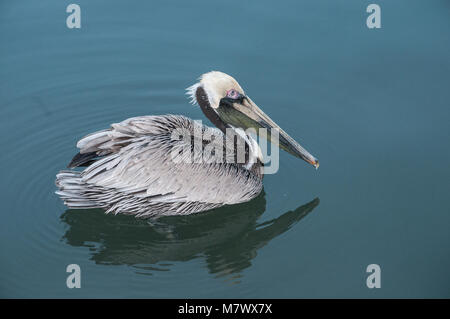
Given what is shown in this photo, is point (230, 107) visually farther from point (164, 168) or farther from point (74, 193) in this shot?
point (74, 193)

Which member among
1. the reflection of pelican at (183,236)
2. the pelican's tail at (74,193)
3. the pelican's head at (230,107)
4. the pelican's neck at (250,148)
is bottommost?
the reflection of pelican at (183,236)

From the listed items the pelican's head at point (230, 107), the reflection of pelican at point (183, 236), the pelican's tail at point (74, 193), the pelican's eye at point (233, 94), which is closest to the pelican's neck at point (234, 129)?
the pelican's head at point (230, 107)

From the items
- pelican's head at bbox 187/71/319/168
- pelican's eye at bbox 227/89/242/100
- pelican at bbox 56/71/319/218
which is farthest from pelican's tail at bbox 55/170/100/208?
pelican's eye at bbox 227/89/242/100

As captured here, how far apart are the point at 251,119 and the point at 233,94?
36 cm

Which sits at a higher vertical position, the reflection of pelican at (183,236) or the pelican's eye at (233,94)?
the pelican's eye at (233,94)

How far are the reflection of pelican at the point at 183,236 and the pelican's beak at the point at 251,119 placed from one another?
0.58 metres

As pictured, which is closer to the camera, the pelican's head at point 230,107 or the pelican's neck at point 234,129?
the pelican's head at point 230,107

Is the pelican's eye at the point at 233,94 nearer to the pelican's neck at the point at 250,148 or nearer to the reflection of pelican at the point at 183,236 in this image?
the pelican's neck at the point at 250,148

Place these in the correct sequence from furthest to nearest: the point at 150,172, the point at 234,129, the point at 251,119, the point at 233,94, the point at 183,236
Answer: the point at 234,129, the point at 251,119, the point at 233,94, the point at 183,236, the point at 150,172

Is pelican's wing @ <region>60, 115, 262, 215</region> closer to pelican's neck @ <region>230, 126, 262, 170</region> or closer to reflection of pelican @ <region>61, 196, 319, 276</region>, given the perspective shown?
reflection of pelican @ <region>61, 196, 319, 276</region>

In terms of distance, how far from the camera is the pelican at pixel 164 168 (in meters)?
6.29

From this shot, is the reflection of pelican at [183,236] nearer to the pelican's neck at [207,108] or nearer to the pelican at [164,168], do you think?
the pelican at [164,168]

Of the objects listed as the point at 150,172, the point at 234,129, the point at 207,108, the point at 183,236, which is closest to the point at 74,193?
the point at 150,172

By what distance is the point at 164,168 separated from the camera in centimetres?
635
